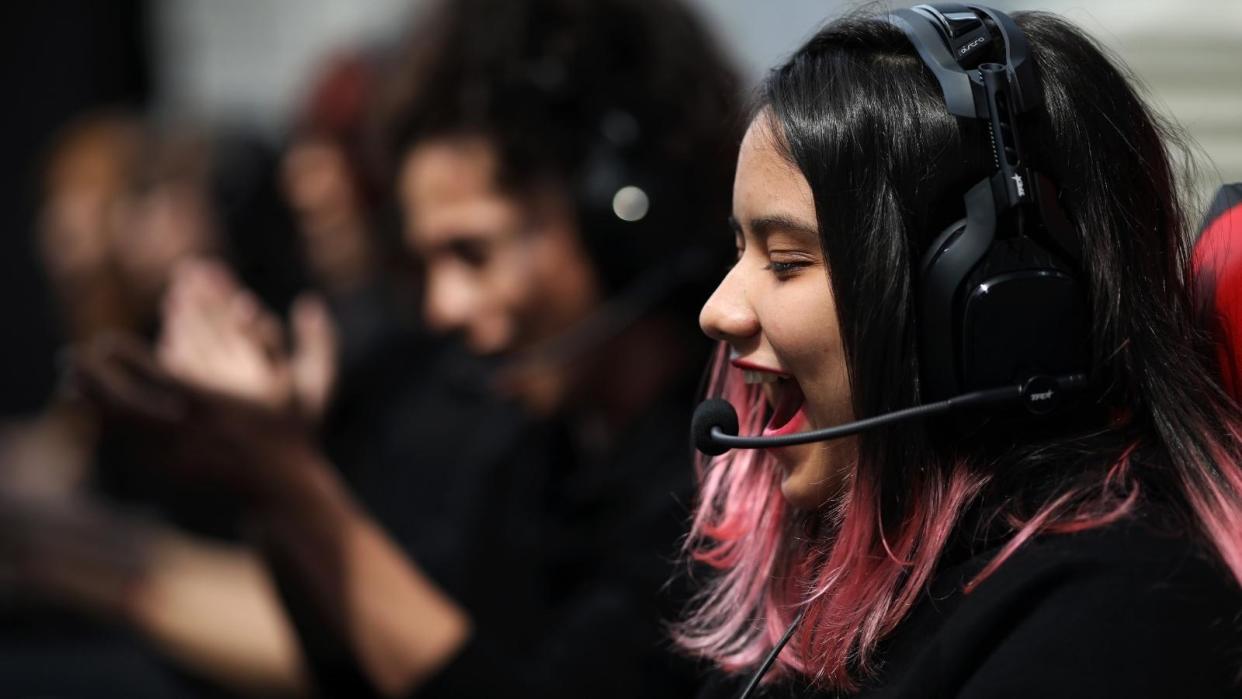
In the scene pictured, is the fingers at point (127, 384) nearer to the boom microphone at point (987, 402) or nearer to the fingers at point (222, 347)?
the fingers at point (222, 347)

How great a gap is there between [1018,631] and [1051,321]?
0.66 feet

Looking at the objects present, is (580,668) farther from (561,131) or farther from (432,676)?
(561,131)

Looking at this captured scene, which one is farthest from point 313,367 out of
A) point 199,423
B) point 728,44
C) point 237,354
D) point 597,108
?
point 728,44

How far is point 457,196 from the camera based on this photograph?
72.6 inches

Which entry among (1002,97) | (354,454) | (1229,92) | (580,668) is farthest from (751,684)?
(354,454)

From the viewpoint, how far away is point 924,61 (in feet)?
3.12

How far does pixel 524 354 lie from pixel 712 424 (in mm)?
866

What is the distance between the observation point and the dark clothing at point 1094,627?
848 mm

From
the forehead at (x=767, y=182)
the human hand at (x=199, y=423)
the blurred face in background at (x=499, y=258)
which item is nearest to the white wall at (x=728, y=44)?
the forehead at (x=767, y=182)

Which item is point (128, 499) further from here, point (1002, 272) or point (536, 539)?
point (1002, 272)

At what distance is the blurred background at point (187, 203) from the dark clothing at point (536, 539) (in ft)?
0.13

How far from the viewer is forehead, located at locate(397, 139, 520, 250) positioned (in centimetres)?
183

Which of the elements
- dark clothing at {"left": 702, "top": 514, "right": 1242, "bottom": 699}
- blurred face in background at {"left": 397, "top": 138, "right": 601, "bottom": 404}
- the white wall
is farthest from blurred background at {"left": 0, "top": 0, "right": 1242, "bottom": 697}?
dark clothing at {"left": 702, "top": 514, "right": 1242, "bottom": 699}

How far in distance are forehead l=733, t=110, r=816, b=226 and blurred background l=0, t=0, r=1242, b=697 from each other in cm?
12
